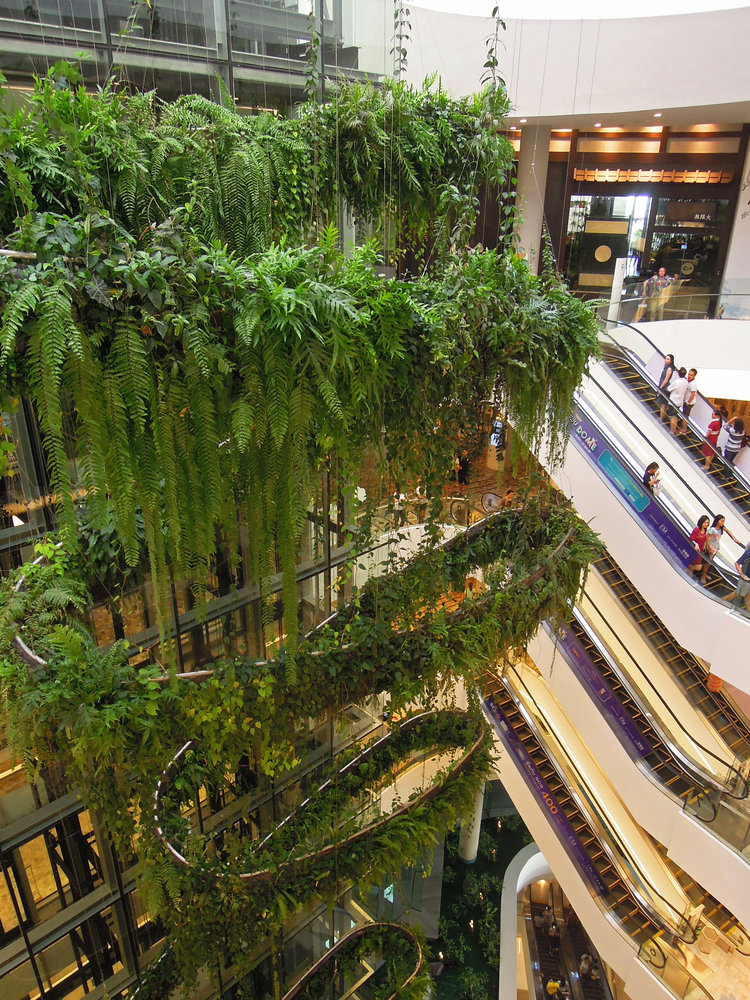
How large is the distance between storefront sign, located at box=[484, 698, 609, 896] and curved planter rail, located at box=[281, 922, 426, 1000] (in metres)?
3.10

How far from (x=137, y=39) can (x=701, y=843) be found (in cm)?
993

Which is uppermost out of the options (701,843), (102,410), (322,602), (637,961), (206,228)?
(206,228)

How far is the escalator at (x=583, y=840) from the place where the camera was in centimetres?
873

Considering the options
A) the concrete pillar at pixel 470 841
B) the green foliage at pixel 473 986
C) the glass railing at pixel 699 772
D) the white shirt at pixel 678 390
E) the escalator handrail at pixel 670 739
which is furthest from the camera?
the concrete pillar at pixel 470 841

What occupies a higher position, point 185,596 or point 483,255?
point 483,255

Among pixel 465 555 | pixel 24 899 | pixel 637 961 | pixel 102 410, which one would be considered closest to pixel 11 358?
pixel 102 410

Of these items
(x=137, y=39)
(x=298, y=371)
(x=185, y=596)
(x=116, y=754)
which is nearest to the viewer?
(x=298, y=371)

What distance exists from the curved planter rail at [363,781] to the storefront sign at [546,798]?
3.80 meters

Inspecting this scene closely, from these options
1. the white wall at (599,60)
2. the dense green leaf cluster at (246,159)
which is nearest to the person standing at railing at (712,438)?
the white wall at (599,60)

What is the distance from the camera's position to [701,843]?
817cm

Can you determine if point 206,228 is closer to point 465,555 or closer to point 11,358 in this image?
point 11,358

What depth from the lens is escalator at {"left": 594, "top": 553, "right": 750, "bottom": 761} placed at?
9234 millimetres

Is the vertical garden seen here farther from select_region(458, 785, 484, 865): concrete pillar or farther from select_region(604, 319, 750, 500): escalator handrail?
select_region(458, 785, 484, 865): concrete pillar

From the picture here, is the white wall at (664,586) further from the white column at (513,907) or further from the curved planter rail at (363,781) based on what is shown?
the white column at (513,907)
